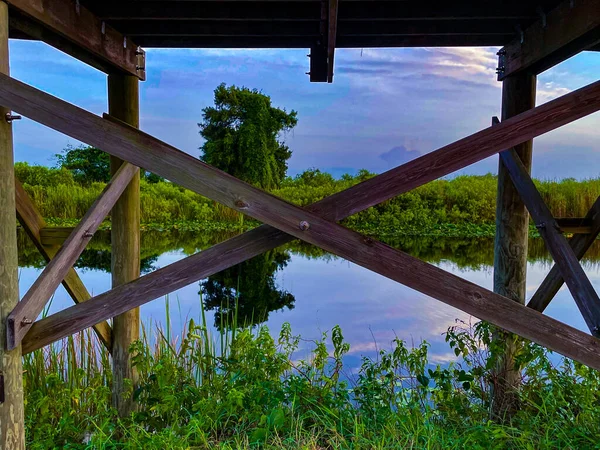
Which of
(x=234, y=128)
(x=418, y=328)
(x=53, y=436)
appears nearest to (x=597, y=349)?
(x=53, y=436)

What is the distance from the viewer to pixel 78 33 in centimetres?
295

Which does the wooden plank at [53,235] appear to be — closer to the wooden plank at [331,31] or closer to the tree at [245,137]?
the wooden plank at [331,31]

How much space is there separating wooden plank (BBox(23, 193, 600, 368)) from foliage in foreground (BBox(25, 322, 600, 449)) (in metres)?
0.62

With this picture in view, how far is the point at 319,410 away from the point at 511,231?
2.07 metres

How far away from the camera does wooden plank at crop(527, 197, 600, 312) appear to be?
340 cm

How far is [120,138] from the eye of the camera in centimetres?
228

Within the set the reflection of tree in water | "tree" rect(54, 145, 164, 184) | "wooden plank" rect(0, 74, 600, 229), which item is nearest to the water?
the reflection of tree in water

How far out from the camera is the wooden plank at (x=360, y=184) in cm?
226

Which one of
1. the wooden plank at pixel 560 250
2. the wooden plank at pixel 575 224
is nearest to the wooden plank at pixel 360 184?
the wooden plank at pixel 560 250

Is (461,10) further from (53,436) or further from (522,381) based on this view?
(53,436)

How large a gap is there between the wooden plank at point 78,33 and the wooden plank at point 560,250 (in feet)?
9.39

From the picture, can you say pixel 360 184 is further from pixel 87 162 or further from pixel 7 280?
pixel 87 162

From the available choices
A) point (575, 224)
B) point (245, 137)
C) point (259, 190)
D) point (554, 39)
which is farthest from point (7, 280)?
point (245, 137)

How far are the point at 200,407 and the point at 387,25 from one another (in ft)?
9.26
